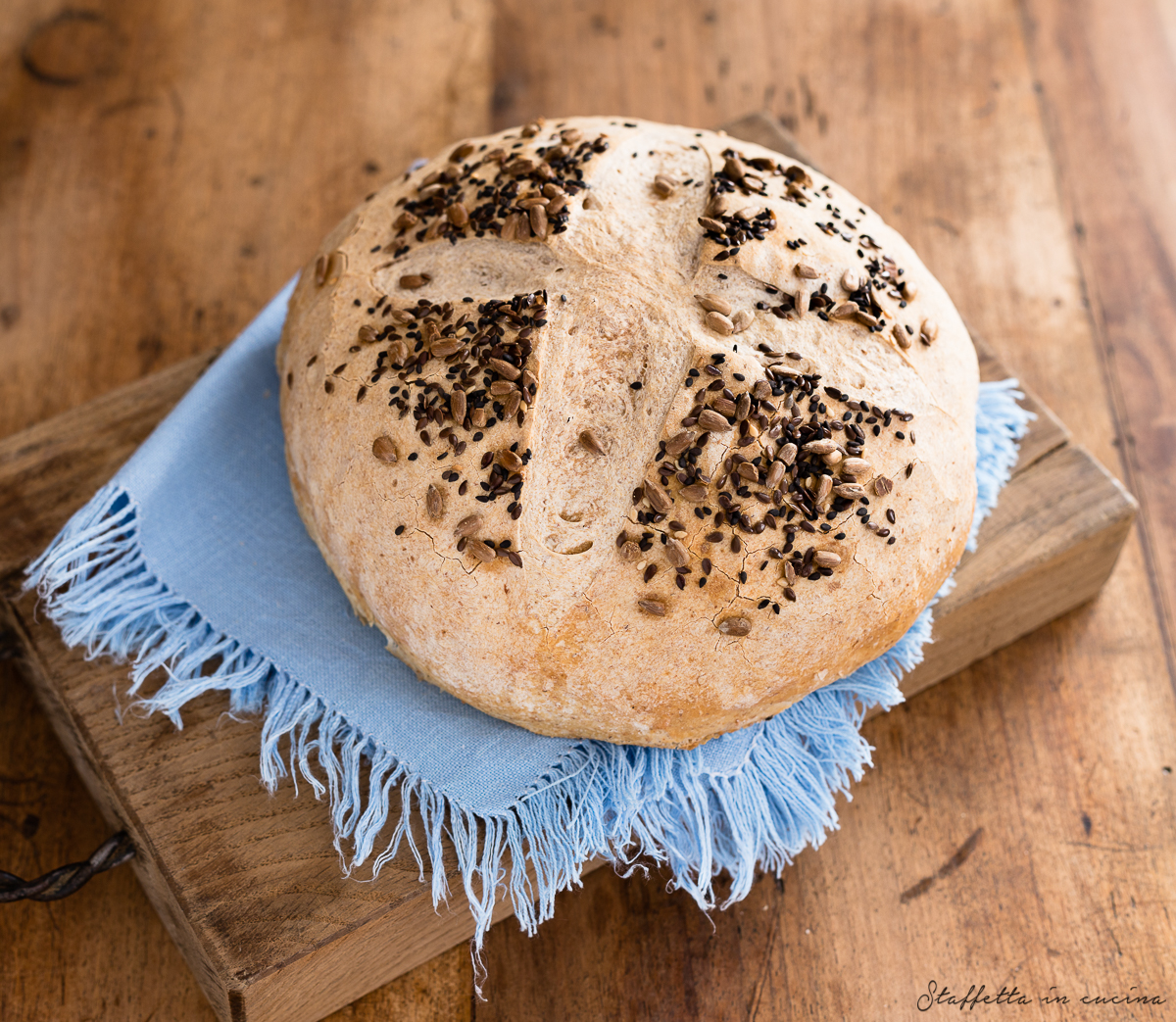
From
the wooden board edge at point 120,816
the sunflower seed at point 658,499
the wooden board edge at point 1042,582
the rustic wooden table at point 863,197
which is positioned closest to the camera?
the sunflower seed at point 658,499

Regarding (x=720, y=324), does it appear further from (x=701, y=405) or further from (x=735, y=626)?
(x=735, y=626)

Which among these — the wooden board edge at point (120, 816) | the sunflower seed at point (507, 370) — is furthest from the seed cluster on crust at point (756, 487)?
the wooden board edge at point (120, 816)

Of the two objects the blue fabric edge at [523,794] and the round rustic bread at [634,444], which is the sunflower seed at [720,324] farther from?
the blue fabric edge at [523,794]

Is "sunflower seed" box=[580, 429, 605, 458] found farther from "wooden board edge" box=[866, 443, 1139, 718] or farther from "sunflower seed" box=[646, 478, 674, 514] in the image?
"wooden board edge" box=[866, 443, 1139, 718]

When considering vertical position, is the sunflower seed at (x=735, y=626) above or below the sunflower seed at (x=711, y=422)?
below

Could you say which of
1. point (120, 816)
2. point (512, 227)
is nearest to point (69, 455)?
point (120, 816)
